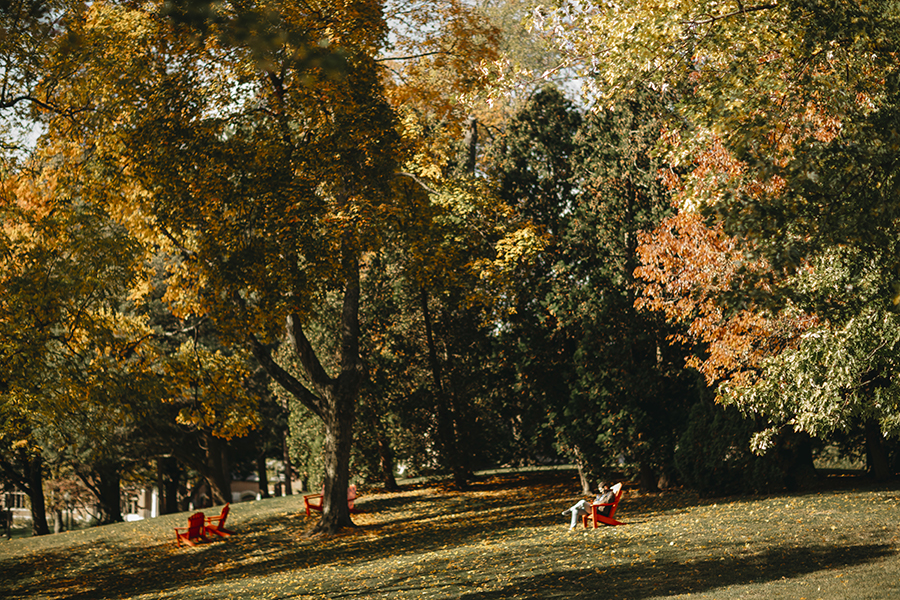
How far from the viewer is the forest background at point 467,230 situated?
6941mm

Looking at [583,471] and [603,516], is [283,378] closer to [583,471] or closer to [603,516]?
[603,516]

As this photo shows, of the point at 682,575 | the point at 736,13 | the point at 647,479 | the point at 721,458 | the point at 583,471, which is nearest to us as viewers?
the point at 736,13

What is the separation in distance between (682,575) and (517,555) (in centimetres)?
320

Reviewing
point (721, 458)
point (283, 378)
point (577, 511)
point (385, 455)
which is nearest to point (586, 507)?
point (577, 511)

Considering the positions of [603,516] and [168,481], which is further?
[168,481]

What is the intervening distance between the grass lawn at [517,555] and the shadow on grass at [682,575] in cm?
2

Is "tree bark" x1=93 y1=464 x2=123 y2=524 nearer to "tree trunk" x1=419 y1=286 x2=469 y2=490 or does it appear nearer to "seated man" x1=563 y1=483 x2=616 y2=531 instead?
"tree trunk" x1=419 y1=286 x2=469 y2=490

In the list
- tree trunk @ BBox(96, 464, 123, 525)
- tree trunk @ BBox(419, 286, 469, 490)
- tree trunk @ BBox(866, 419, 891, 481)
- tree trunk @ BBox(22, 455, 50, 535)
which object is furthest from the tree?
tree trunk @ BBox(96, 464, 123, 525)

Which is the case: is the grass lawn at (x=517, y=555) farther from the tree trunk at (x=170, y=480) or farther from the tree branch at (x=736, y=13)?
the tree trunk at (x=170, y=480)

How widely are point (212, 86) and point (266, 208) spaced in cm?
284

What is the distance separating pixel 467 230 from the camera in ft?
61.4

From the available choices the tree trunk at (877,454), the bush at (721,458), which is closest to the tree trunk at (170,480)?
the bush at (721,458)

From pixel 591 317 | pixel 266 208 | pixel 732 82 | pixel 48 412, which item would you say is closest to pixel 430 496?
pixel 591 317

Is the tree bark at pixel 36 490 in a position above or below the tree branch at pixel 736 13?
below
